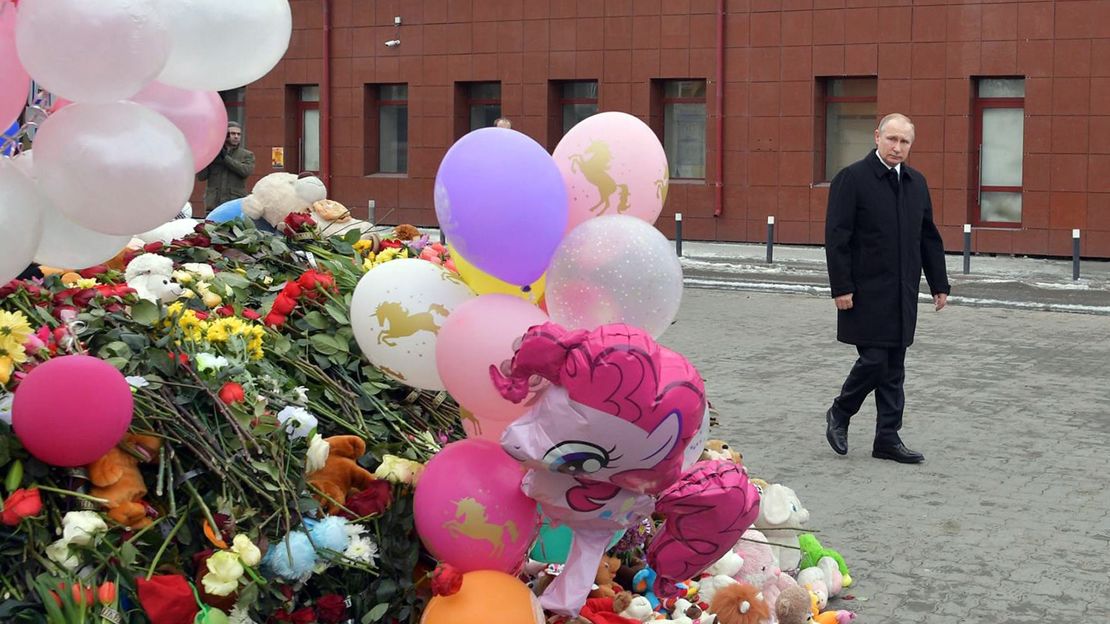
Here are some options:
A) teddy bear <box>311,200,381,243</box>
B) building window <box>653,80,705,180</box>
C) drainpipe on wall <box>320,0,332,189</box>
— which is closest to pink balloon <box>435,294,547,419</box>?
teddy bear <box>311,200,381,243</box>

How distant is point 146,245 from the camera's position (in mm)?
6008

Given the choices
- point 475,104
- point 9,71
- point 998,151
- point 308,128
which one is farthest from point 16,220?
point 308,128

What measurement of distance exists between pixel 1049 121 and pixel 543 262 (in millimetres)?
20031

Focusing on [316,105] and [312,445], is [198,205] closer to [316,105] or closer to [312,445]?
[316,105]

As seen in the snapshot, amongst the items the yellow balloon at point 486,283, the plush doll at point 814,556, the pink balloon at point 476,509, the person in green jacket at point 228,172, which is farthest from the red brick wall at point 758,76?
the pink balloon at point 476,509

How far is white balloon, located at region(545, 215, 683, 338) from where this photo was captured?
13.3 feet

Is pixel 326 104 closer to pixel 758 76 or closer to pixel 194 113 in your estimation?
pixel 758 76

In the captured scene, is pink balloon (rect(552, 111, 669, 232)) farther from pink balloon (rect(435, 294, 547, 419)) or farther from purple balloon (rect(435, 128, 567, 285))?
pink balloon (rect(435, 294, 547, 419))

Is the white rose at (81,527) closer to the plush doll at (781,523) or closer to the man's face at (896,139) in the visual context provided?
the plush doll at (781,523)

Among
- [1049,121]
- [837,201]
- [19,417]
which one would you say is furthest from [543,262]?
[1049,121]

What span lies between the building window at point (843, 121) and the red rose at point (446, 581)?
2122cm

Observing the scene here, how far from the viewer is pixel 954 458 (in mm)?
8258

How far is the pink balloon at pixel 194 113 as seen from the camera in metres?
3.96

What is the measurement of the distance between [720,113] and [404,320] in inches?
845
